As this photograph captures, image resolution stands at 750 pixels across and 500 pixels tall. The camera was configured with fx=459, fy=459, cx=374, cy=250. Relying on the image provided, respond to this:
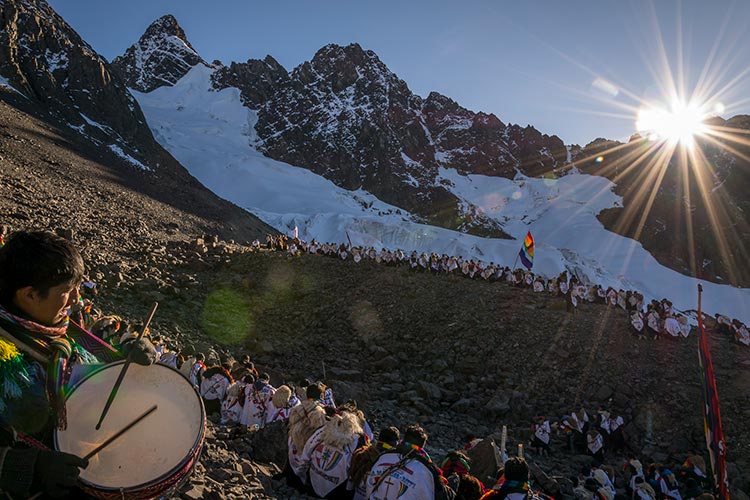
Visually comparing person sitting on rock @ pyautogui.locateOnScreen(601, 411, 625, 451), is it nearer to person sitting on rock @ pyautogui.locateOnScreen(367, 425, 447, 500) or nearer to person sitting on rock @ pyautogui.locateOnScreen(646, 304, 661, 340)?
person sitting on rock @ pyautogui.locateOnScreen(646, 304, 661, 340)

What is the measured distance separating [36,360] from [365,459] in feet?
10.9

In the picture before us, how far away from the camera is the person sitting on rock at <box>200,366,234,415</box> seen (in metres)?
8.08

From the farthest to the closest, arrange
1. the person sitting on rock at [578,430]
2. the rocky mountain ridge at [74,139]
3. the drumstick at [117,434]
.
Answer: the rocky mountain ridge at [74,139]
the person sitting on rock at [578,430]
the drumstick at [117,434]

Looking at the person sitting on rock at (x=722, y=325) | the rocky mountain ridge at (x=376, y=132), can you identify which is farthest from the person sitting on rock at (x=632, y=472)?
the rocky mountain ridge at (x=376, y=132)

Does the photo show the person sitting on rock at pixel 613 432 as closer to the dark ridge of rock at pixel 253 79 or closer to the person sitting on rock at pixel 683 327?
the person sitting on rock at pixel 683 327

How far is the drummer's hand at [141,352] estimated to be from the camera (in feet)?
8.23

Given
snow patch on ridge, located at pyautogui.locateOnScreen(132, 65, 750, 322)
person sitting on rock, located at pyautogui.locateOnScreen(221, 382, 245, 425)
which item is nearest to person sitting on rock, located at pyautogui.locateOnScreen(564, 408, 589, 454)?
person sitting on rock, located at pyautogui.locateOnScreen(221, 382, 245, 425)

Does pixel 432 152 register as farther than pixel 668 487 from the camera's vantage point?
Yes

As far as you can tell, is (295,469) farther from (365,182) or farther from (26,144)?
(365,182)

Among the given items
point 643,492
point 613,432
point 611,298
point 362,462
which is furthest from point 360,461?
point 611,298

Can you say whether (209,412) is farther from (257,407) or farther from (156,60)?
(156,60)

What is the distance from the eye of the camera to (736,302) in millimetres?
62969

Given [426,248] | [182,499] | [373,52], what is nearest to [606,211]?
A: [426,248]

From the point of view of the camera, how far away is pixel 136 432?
2.47 meters
